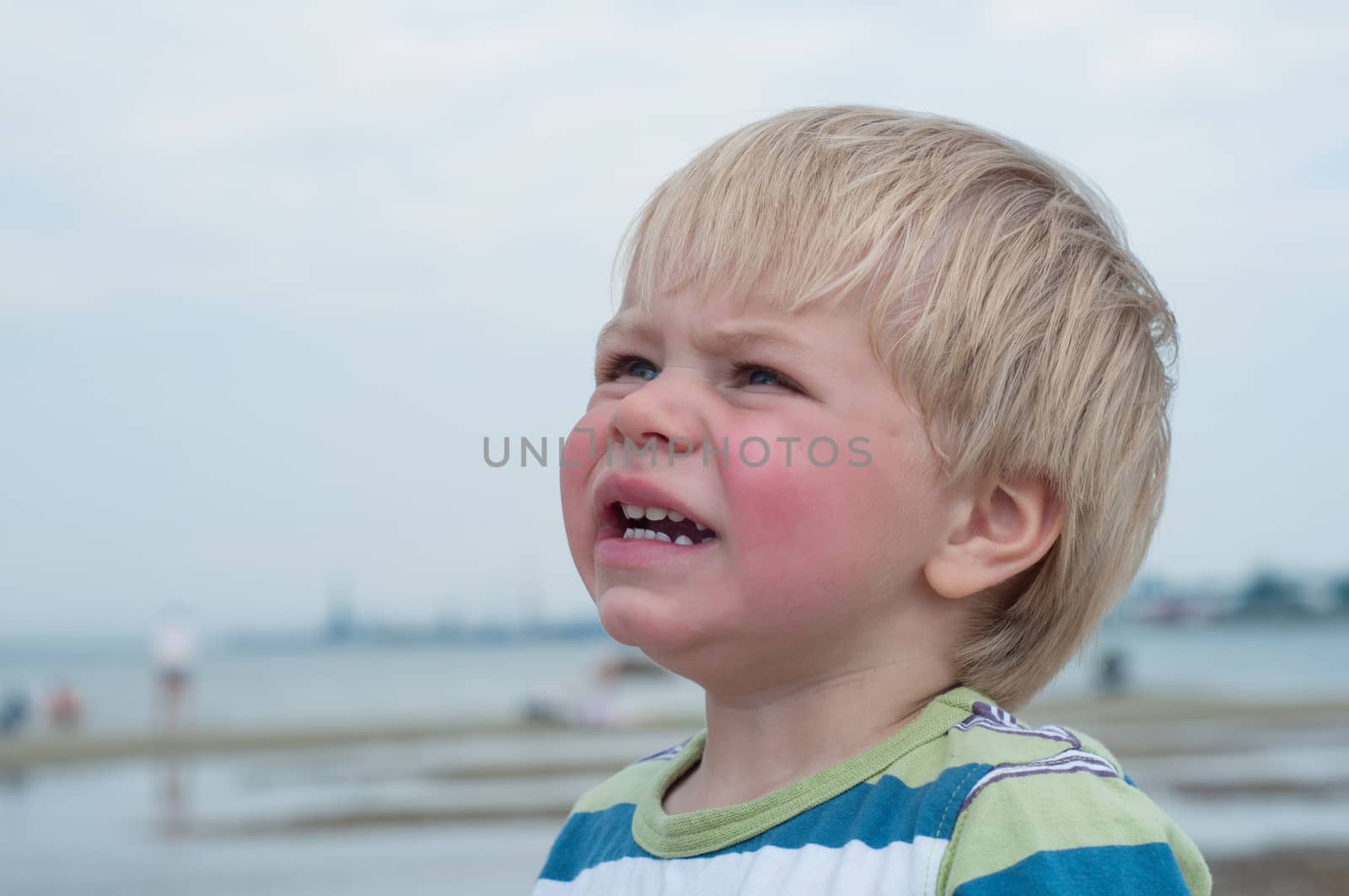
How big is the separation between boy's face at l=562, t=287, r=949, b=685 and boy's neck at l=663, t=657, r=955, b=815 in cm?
4

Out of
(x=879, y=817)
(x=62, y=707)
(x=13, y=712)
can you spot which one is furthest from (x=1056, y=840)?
(x=62, y=707)

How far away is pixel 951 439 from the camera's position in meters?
1.59

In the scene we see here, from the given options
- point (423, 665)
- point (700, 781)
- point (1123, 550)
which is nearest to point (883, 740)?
point (700, 781)

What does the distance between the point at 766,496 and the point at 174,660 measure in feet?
45.5

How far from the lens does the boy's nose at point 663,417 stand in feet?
5.09

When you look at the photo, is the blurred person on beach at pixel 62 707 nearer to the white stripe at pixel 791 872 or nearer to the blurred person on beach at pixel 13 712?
the blurred person on beach at pixel 13 712

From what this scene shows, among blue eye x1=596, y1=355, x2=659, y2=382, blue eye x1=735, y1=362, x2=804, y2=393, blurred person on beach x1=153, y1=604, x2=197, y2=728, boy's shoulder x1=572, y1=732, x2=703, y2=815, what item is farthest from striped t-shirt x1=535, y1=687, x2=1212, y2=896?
blurred person on beach x1=153, y1=604, x2=197, y2=728

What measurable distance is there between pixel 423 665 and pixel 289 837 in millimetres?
35203

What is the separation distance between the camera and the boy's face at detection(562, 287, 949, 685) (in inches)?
59.2

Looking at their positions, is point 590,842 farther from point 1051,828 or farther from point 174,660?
point 174,660

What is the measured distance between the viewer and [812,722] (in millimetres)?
1628

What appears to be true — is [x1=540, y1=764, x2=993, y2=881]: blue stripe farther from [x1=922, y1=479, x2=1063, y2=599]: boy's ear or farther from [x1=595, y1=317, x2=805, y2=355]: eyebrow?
[x1=595, y1=317, x2=805, y2=355]: eyebrow

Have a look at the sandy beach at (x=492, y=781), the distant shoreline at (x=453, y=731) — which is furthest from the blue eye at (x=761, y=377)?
the distant shoreline at (x=453, y=731)

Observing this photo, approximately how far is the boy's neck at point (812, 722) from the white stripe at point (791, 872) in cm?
11
